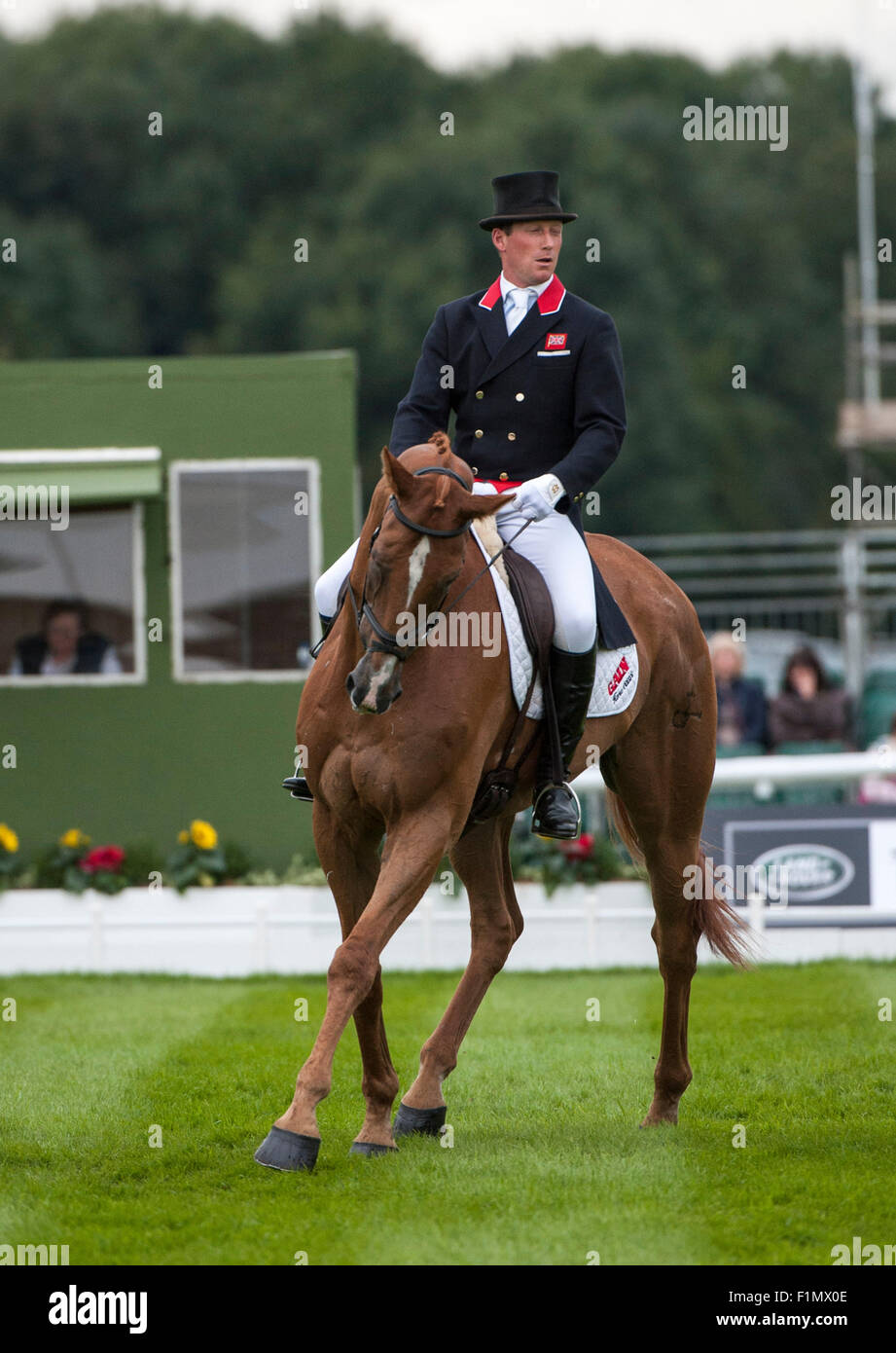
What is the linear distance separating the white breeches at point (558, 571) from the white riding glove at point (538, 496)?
0.05 m

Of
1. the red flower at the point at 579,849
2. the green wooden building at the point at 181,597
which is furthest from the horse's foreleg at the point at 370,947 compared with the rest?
the green wooden building at the point at 181,597

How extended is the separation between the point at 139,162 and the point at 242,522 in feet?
134

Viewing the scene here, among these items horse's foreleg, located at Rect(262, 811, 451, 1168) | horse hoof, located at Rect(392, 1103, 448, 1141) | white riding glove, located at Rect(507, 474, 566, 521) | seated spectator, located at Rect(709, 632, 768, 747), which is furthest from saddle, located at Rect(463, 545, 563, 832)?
seated spectator, located at Rect(709, 632, 768, 747)

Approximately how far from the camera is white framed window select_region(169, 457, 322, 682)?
47.6ft

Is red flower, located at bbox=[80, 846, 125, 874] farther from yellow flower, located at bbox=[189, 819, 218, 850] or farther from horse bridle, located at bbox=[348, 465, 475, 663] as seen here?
horse bridle, located at bbox=[348, 465, 475, 663]

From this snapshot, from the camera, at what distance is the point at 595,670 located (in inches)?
278

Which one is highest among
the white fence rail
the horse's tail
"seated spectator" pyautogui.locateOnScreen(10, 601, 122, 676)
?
"seated spectator" pyautogui.locateOnScreen(10, 601, 122, 676)

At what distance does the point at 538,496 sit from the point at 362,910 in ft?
5.10

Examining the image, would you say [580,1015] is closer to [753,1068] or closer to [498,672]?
[753,1068]

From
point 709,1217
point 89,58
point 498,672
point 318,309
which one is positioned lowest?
point 709,1217

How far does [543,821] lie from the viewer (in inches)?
271

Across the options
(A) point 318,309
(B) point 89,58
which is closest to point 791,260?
(A) point 318,309

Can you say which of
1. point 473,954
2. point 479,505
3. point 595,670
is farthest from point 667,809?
point 479,505

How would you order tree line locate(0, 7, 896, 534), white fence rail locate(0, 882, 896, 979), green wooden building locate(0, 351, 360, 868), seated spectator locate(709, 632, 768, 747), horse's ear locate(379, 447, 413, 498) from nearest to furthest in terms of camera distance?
horse's ear locate(379, 447, 413, 498) < white fence rail locate(0, 882, 896, 979) < green wooden building locate(0, 351, 360, 868) < seated spectator locate(709, 632, 768, 747) < tree line locate(0, 7, 896, 534)
